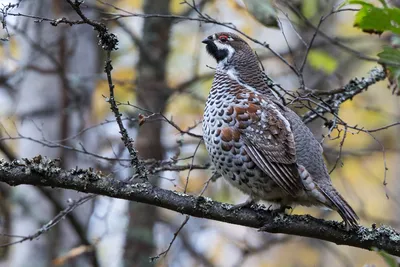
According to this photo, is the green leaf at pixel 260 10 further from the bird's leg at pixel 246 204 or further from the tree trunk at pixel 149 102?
the tree trunk at pixel 149 102

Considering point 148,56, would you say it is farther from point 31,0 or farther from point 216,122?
point 216,122

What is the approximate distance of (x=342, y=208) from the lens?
3814mm

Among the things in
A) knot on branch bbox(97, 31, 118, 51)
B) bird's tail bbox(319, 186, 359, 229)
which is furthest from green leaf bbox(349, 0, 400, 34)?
knot on branch bbox(97, 31, 118, 51)

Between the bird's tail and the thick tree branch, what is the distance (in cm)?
5

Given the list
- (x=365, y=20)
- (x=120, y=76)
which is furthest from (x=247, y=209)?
(x=120, y=76)

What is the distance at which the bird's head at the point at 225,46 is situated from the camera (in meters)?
5.12

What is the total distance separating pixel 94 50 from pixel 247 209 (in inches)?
194

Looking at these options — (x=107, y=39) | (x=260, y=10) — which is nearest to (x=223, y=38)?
(x=260, y=10)

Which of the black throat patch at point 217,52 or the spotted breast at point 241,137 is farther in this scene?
the black throat patch at point 217,52

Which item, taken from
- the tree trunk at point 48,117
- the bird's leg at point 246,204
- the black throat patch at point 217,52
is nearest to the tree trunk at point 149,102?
the tree trunk at point 48,117

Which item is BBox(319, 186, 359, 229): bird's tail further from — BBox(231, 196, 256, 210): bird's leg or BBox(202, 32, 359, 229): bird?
BBox(231, 196, 256, 210): bird's leg

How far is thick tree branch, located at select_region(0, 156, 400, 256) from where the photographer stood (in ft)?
10.9

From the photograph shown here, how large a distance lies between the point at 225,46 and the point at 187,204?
81.8 inches

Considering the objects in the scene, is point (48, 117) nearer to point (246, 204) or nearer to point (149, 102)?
point (149, 102)
